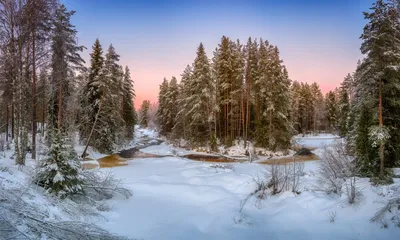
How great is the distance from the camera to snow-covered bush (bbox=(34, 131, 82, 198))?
6.28 metres

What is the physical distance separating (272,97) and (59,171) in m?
23.0

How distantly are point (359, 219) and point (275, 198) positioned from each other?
2.76 metres

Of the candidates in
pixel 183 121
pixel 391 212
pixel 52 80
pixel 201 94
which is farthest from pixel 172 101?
pixel 391 212

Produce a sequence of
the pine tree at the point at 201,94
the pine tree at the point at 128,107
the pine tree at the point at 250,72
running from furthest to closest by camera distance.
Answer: the pine tree at the point at 128,107
the pine tree at the point at 201,94
the pine tree at the point at 250,72

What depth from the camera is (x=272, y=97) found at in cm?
Answer: 2572

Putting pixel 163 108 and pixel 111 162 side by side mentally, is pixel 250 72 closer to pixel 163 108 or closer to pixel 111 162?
pixel 111 162

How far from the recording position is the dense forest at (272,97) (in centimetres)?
1055

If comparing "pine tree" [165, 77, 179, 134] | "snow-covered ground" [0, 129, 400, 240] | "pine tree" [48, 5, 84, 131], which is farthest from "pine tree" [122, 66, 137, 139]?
"snow-covered ground" [0, 129, 400, 240]

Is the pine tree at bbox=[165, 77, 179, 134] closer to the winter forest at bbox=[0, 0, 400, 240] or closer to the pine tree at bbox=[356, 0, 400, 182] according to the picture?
the winter forest at bbox=[0, 0, 400, 240]

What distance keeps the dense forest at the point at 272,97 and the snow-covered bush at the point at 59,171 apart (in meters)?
10.8

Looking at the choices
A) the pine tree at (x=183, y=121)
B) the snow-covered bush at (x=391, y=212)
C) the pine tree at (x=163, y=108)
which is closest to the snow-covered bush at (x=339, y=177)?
the snow-covered bush at (x=391, y=212)

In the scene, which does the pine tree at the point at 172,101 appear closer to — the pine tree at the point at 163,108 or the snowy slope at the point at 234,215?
the pine tree at the point at 163,108

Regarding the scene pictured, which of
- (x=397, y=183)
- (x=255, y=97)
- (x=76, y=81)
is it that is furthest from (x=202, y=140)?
(x=397, y=183)

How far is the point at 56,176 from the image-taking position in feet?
20.4
